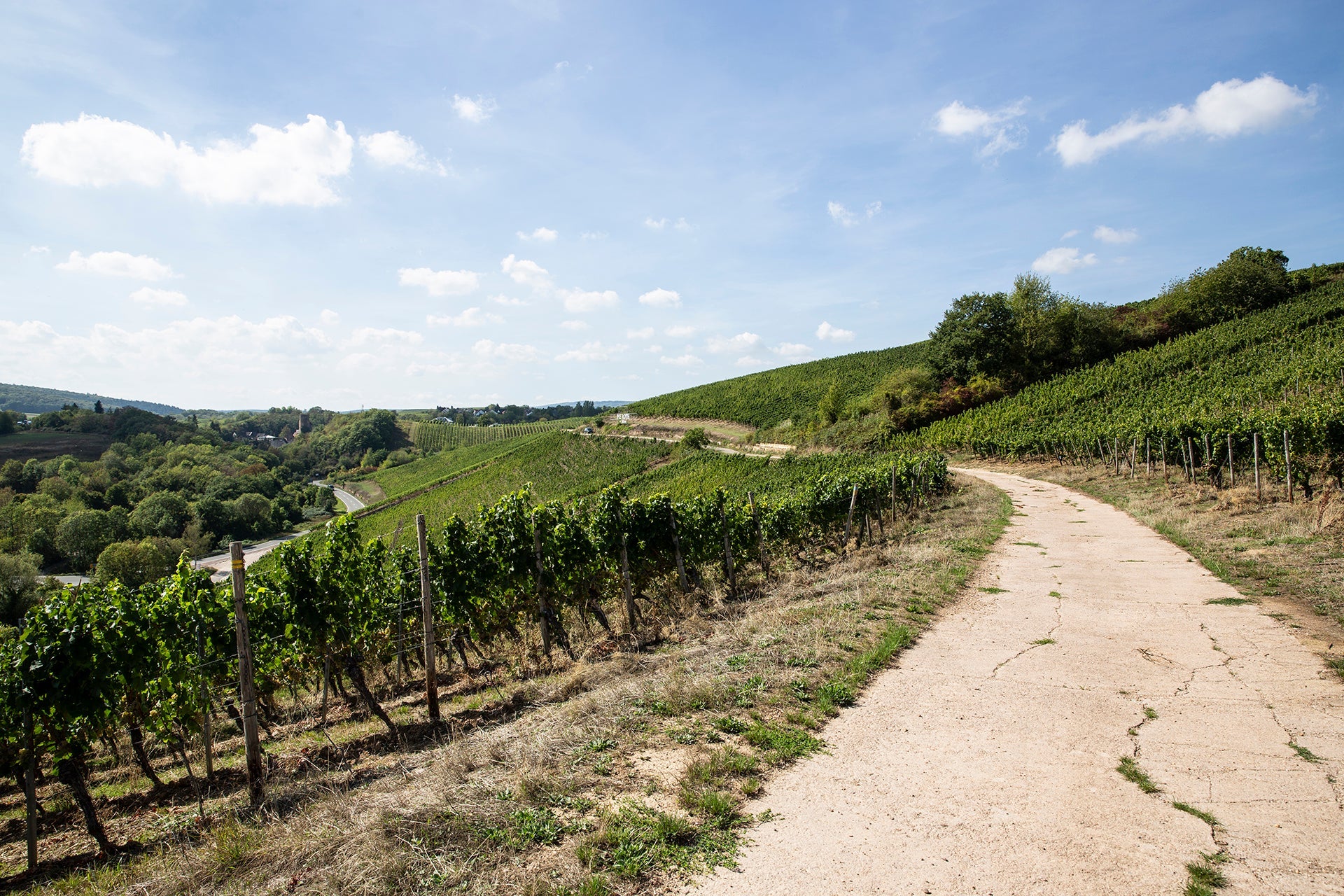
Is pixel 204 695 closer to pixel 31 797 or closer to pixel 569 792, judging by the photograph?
pixel 31 797

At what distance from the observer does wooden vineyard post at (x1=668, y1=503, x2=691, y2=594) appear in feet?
43.0

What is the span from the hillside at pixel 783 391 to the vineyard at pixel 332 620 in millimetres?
47111

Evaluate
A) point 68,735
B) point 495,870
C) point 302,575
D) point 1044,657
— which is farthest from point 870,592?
point 68,735

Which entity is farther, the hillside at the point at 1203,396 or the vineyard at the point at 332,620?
the hillside at the point at 1203,396

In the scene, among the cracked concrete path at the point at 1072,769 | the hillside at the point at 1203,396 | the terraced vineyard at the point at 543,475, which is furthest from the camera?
the terraced vineyard at the point at 543,475

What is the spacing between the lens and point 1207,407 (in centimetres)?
2928

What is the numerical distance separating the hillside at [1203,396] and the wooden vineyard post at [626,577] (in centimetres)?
1870

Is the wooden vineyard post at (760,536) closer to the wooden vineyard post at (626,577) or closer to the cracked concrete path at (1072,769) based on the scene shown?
the wooden vineyard post at (626,577)

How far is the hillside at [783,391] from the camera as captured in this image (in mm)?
63469

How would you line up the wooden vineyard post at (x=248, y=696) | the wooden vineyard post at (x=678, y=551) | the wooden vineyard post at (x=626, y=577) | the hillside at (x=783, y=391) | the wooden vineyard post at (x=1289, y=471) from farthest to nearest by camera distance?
the hillside at (x=783, y=391) → the wooden vineyard post at (x=1289, y=471) → the wooden vineyard post at (x=678, y=551) → the wooden vineyard post at (x=626, y=577) → the wooden vineyard post at (x=248, y=696)

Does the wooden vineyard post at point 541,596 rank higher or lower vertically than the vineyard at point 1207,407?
lower

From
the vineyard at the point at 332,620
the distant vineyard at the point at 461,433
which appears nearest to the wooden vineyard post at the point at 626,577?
the vineyard at the point at 332,620

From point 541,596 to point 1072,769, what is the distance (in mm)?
8182

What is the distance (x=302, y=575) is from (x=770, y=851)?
7559 mm
